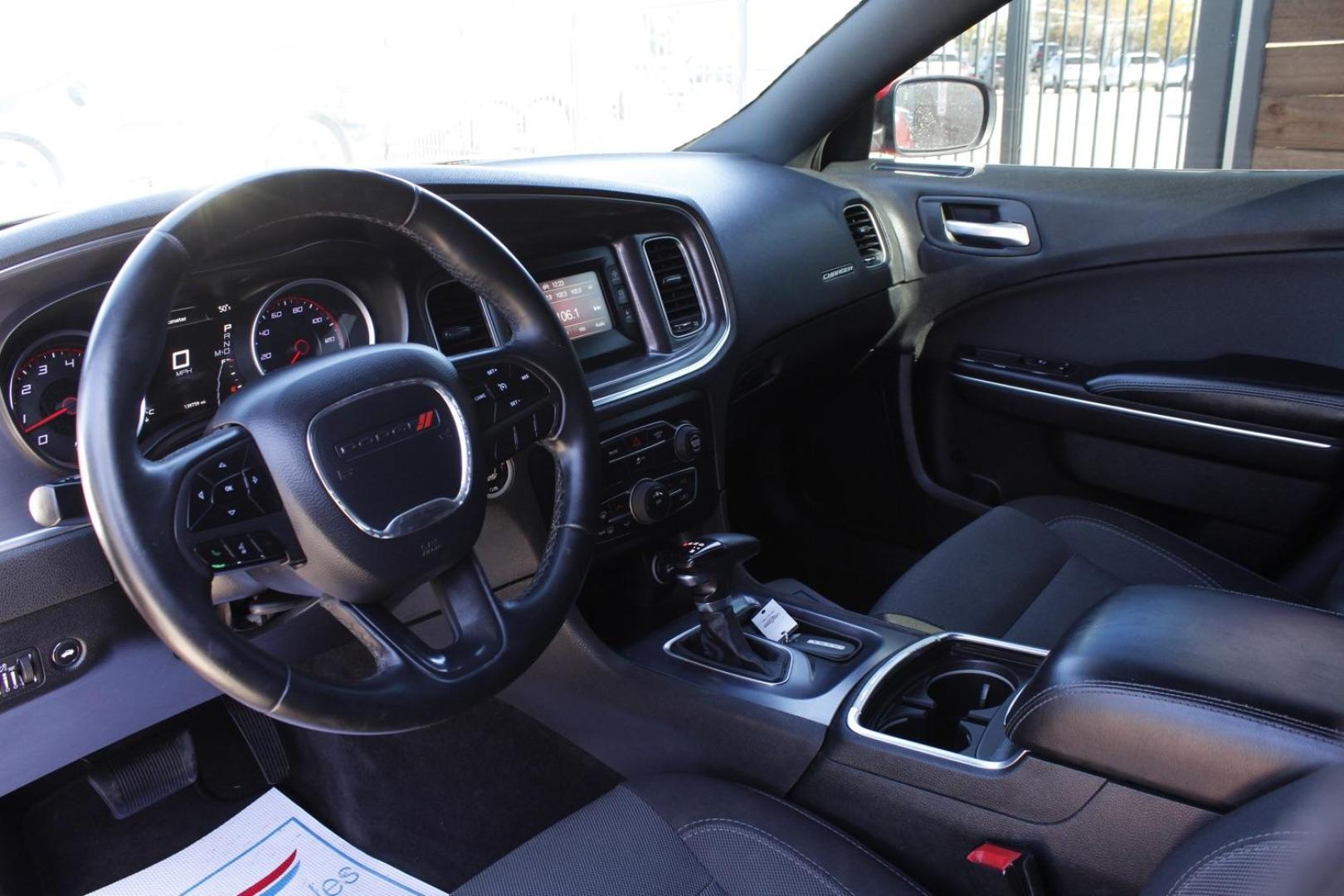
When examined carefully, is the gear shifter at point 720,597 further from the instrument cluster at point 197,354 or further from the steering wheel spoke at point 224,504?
the steering wheel spoke at point 224,504

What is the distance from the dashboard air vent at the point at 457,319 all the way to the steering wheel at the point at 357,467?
20 centimetres

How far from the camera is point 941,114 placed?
2344 mm

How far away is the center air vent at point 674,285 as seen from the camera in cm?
177

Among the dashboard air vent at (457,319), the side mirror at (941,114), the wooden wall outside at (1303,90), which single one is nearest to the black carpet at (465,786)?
the dashboard air vent at (457,319)

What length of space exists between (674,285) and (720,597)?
Result: 514 millimetres

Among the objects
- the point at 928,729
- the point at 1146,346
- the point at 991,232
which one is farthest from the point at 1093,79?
the point at 928,729

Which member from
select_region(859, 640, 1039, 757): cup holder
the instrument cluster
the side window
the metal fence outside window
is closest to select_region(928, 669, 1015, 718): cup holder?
select_region(859, 640, 1039, 757): cup holder

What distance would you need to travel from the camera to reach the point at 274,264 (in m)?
1.23

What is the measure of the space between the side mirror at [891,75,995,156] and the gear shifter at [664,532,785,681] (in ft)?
3.74

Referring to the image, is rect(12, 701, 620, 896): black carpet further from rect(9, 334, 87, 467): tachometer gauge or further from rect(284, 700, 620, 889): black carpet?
rect(9, 334, 87, 467): tachometer gauge

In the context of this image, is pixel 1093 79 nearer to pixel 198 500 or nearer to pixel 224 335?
pixel 224 335

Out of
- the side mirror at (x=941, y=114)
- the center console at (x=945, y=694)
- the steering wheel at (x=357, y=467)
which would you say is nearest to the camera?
the steering wheel at (x=357, y=467)

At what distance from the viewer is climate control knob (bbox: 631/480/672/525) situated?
1.62 metres

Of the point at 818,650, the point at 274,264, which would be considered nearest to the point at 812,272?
A: the point at 818,650
